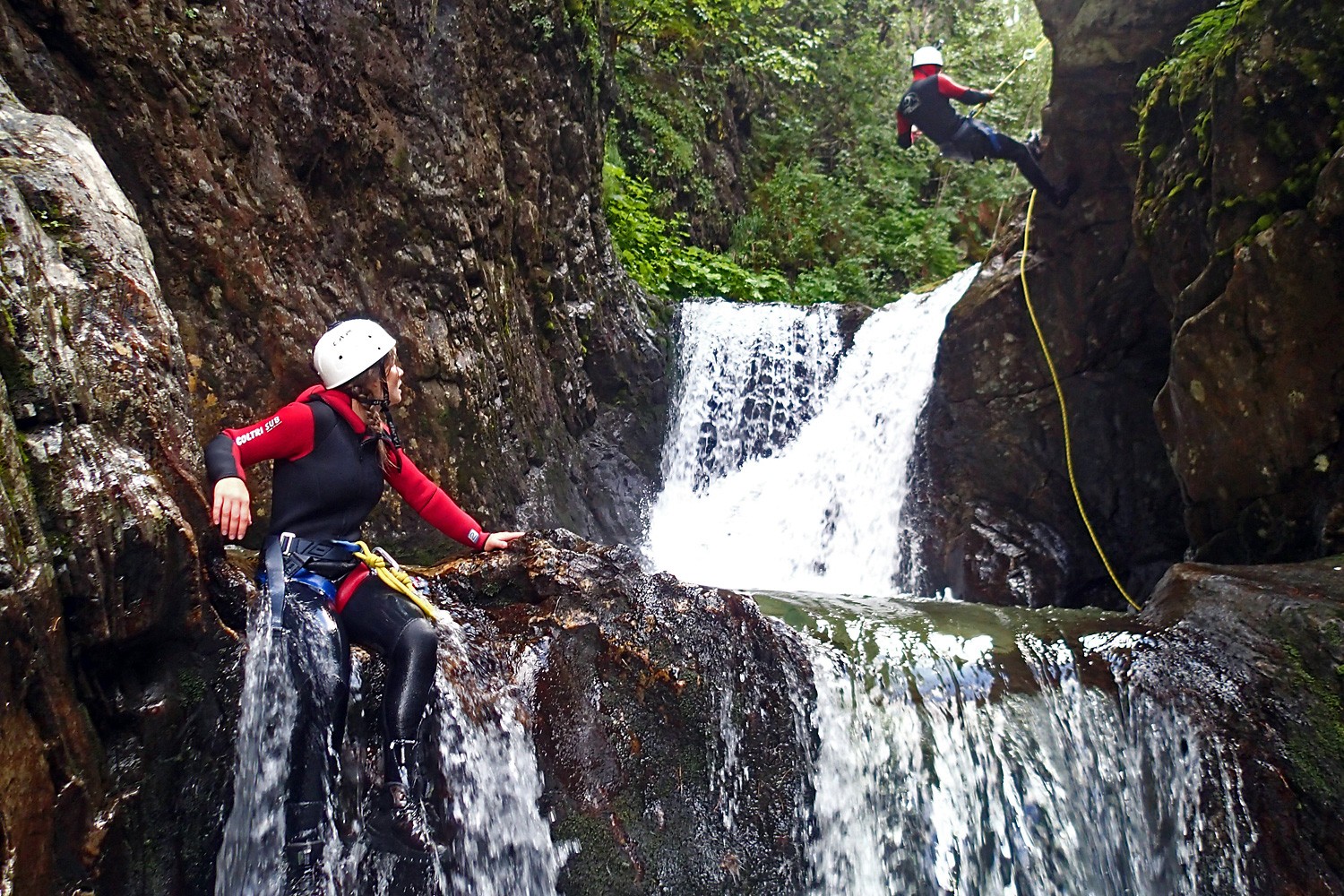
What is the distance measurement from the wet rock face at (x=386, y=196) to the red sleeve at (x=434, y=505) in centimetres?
86

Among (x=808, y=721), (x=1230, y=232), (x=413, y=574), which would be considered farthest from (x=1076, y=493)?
(x=413, y=574)

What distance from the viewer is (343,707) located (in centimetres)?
335

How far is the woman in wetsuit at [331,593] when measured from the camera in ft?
10.4

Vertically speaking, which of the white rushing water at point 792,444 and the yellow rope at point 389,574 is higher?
the white rushing water at point 792,444

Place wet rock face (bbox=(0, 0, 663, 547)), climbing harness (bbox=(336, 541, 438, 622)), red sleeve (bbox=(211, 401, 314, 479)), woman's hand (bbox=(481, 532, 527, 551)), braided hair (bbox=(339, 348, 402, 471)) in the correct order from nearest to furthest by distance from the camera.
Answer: red sleeve (bbox=(211, 401, 314, 479))
climbing harness (bbox=(336, 541, 438, 622))
braided hair (bbox=(339, 348, 402, 471))
woman's hand (bbox=(481, 532, 527, 551))
wet rock face (bbox=(0, 0, 663, 547))

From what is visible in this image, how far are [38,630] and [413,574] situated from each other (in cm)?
198

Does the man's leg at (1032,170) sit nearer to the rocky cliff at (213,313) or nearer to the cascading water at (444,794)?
the rocky cliff at (213,313)

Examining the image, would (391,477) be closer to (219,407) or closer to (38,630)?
(38,630)

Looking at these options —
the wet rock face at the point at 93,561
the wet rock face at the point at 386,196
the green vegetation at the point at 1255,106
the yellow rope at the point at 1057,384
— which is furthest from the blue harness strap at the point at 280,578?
the yellow rope at the point at 1057,384

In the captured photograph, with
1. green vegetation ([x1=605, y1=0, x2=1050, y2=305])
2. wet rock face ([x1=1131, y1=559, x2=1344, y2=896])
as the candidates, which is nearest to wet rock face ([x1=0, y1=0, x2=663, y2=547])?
green vegetation ([x1=605, y1=0, x2=1050, y2=305])

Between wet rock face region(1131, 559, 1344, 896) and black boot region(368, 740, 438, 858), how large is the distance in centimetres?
364

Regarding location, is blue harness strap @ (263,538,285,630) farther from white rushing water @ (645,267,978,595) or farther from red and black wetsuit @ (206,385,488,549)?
white rushing water @ (645,267,978,595)

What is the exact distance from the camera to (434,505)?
3.88 meters

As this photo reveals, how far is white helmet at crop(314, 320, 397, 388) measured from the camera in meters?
3.46
